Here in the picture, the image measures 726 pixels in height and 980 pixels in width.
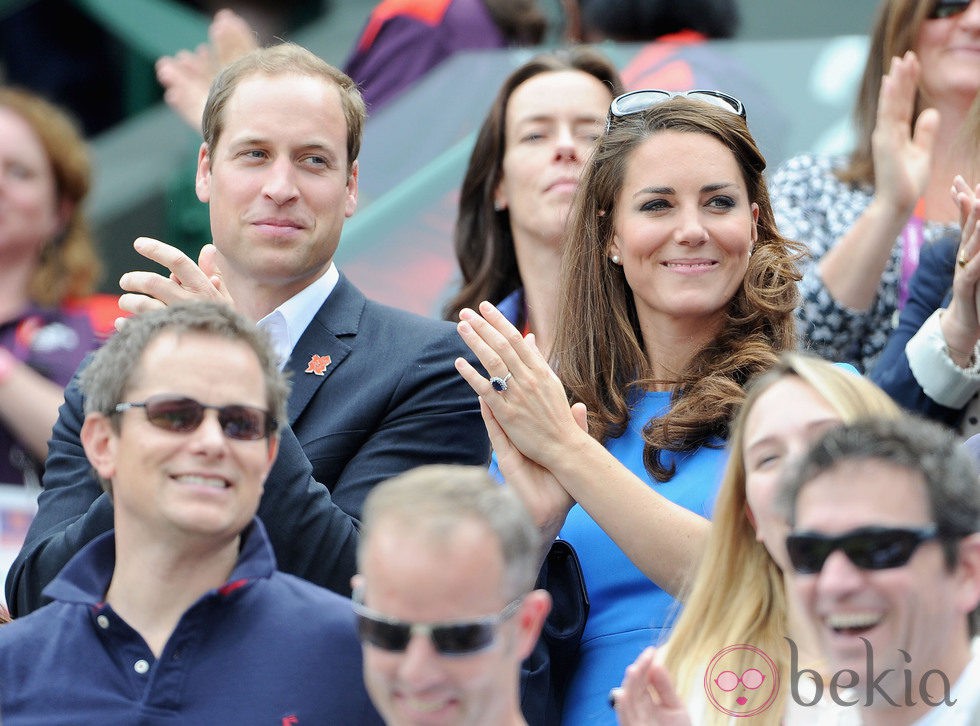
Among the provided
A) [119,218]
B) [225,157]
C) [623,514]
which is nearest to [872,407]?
[623,514]

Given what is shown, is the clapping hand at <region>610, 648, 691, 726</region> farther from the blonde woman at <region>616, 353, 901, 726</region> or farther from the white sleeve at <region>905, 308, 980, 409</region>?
the white sleeve at <region>905, 308, 980, 409</region>

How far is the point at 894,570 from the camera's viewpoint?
2.41 meters

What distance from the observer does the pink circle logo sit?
2850 millimetres

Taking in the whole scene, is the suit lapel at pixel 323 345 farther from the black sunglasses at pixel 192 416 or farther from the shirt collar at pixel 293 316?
the black sunglasses at pixel 192 416

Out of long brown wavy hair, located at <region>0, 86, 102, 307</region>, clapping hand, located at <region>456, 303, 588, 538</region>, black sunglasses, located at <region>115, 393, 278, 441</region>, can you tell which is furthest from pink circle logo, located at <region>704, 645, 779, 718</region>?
long brown wavy hair, located at <region>0, 86, 102, 307</region>

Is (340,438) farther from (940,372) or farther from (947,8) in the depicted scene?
(947,8)

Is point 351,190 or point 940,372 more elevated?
point 351,190

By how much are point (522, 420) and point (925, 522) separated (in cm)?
119

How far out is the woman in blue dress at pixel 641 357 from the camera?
3.43 meters

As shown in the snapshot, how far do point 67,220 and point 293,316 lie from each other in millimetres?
1301

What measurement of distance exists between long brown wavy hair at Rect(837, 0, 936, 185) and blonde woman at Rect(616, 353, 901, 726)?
2.02 meters

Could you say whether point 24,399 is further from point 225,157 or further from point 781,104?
point 781,104

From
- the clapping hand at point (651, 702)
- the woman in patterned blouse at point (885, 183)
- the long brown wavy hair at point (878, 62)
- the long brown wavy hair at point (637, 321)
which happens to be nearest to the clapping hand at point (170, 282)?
the long brown wavy hair at point (637, 321)

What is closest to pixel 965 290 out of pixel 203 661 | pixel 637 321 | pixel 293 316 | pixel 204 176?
pixel 637 321
